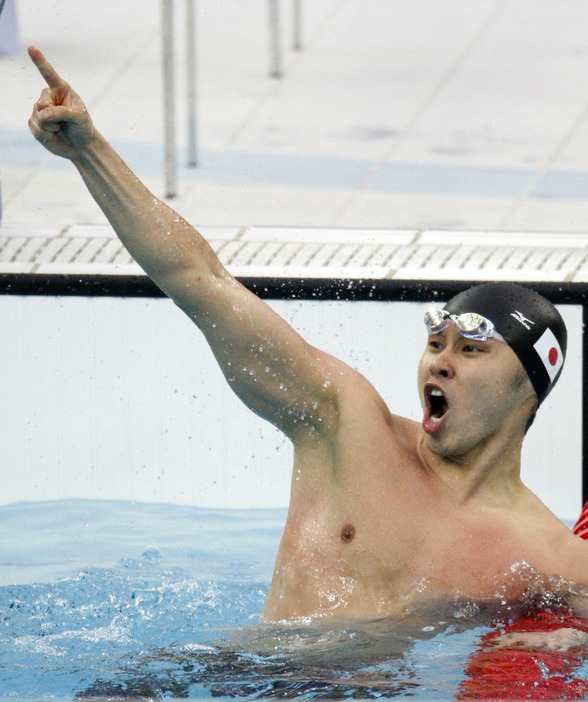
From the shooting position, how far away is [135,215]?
2.07 metres

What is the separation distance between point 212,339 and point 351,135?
14.8 ft

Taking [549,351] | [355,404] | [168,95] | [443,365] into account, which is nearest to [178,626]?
[355,404]

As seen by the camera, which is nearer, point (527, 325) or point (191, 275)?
point (191, 275)

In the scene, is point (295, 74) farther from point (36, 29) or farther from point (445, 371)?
point (445, 371)

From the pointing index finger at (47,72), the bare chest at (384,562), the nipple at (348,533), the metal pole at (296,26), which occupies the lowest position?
the bare chest at (384,562)

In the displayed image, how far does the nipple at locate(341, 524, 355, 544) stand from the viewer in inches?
88.7

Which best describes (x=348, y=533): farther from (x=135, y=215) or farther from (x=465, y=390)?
(x=135, y=215)

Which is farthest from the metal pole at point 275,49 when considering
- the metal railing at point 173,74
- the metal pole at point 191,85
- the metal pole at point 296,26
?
the metal pole at point 191,85

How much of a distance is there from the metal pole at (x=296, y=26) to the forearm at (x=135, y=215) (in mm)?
5366

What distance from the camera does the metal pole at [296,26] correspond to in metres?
7.23

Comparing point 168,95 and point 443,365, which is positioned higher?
point 168,95

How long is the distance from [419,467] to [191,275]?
59 cm

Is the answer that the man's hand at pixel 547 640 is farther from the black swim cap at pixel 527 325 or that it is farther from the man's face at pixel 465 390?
the black swim cap at pixel 527 325

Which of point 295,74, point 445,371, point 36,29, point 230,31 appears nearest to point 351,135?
point 295,74
